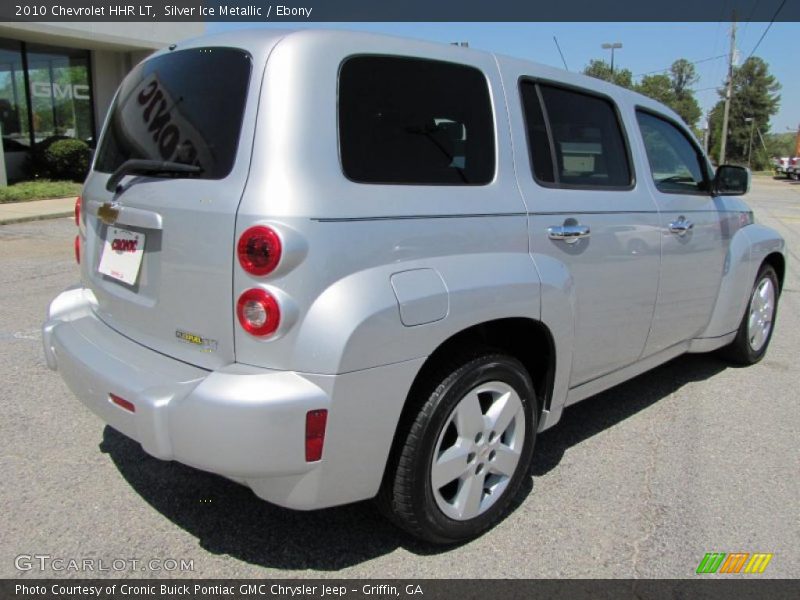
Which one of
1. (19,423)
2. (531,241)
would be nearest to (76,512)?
(19,423)

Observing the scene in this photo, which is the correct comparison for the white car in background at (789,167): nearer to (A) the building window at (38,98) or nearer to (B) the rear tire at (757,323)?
(A) the building window at (38,98)

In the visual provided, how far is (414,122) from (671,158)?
7.06 ft

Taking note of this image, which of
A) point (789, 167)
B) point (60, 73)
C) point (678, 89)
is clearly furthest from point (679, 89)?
point (60, 73)

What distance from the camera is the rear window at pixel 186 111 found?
2.29 metres

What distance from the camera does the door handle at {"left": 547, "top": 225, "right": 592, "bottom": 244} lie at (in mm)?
2852

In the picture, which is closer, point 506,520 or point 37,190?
point 506,520

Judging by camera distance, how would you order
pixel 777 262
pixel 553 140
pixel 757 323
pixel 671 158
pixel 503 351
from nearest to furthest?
pixel 503 351
pixel 553 140
pixel 671 158
pixel 757 323
pixel 777 262

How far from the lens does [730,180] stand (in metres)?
4.23

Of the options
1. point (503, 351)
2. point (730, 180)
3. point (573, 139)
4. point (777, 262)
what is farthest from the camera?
point (777, 262)

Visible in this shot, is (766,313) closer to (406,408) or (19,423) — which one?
(406,408)

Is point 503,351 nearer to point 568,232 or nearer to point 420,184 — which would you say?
point 568,232

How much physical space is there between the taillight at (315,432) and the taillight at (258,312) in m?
0.29

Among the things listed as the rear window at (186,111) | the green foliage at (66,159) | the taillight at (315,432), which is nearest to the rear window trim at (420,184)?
the rear window at (186,111)

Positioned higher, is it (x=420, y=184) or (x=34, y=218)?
(x=420, y=184)
